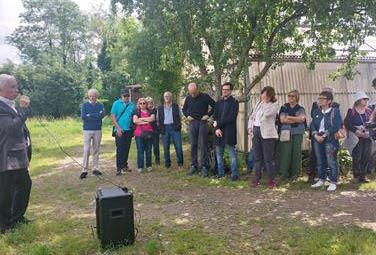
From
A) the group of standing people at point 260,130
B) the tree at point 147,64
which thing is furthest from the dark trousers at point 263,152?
the tree at point 147,64

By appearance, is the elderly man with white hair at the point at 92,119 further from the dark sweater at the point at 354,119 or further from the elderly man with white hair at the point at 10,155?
the dark sweater at the point at 354,119

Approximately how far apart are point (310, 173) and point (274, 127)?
1.25 meters

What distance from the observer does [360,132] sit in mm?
7930

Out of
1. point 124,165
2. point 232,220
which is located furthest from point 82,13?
point 232,220

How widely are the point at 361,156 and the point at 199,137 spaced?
3225 mm

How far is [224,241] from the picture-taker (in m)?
5.00

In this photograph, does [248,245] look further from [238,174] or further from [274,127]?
[238,174]

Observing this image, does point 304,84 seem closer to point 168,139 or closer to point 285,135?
point 285,135

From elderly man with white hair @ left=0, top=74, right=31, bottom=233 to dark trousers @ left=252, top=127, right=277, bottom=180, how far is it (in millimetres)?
4112

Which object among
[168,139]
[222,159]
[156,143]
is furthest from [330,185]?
[156,143]

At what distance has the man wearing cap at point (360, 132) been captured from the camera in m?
7.97

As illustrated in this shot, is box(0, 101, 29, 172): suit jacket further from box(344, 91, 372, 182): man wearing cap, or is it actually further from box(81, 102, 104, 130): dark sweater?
box(344, 91, 372, 182): man wearing cap

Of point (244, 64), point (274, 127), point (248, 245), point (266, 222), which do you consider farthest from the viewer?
point (244, 64)

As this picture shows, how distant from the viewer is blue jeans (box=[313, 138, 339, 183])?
24.4 feet
